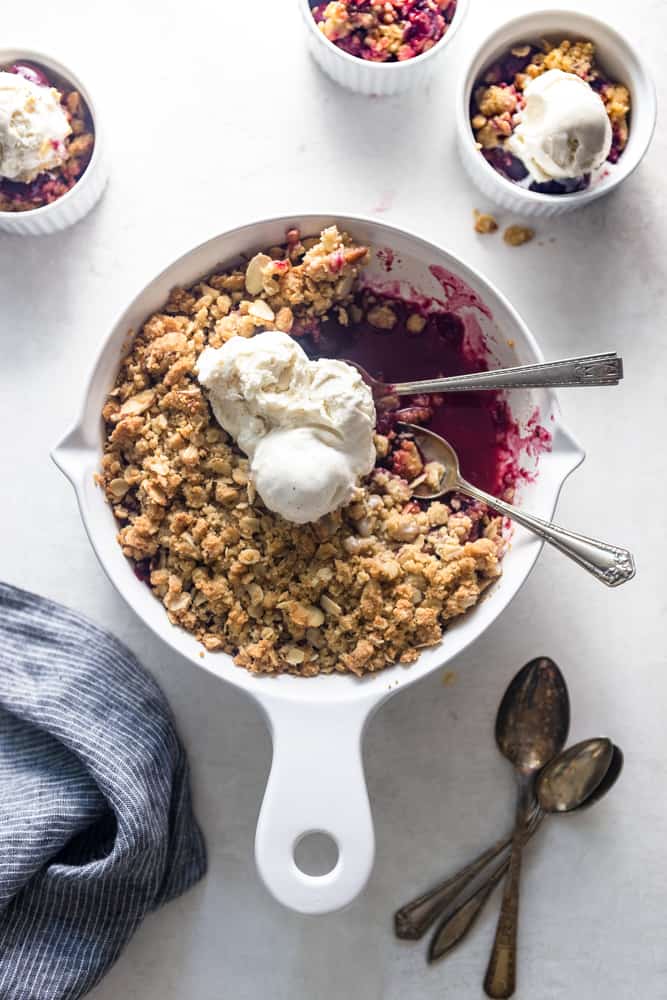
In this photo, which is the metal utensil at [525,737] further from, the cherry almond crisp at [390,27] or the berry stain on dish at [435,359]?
the cherry almond crisp at [390,27]

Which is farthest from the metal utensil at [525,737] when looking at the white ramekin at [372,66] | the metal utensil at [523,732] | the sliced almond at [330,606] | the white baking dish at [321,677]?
the white ramekin at [372,66]

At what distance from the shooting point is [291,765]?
1315mm

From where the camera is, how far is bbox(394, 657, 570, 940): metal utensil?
165 centimetres

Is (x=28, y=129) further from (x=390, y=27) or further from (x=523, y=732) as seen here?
(x=523, y=732)

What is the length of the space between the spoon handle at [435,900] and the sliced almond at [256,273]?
1064mm

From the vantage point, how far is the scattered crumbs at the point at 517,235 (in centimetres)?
166

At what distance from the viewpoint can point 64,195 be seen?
1.58m

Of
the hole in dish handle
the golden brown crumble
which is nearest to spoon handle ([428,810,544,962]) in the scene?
the hole in dish handle

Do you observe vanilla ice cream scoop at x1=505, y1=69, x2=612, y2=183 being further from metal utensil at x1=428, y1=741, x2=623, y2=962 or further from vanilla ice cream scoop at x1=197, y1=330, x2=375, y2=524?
metal utensil at x1=428, y1=741, x2=623, y2=962

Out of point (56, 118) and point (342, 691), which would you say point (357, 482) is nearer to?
point (342, 691)

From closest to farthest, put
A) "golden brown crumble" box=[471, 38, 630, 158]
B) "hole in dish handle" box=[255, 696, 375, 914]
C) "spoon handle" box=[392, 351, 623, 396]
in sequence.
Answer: "hole in dish handle" box=[255, 696, 375, 914], "spoon handle" box=[392, 351, 623, 396], "golden brown crumble" box=[471, 38, 630, 158]

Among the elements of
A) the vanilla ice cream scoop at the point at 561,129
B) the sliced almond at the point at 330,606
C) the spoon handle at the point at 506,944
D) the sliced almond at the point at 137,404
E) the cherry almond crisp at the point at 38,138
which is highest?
→ the vanilla ice cream scoop at the point at 561,129

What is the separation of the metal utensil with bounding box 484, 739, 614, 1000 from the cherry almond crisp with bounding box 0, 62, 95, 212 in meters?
1.35

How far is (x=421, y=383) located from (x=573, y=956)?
1.09 metres
